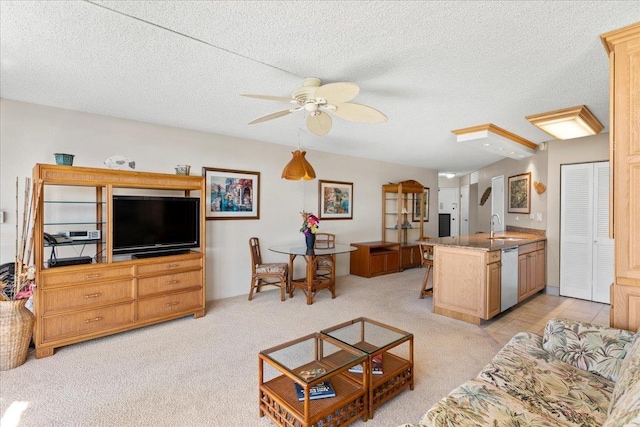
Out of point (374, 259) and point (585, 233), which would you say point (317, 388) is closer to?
point (374, 259)

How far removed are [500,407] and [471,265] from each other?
2422mm

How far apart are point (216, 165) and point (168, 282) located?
1.75 metres

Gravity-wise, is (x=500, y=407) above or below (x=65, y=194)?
below

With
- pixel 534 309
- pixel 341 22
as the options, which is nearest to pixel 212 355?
pixel 341 22

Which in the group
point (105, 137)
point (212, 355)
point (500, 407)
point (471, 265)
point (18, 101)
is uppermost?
point (18, 101)

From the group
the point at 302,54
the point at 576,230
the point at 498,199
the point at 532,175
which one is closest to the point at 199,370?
the point at 302,54

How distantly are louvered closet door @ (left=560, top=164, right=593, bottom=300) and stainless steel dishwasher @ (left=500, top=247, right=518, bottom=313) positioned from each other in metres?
1.43

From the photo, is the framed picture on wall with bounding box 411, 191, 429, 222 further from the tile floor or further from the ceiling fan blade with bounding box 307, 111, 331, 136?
the ceiling fan blade with bounding box 307, 111, 331, 136


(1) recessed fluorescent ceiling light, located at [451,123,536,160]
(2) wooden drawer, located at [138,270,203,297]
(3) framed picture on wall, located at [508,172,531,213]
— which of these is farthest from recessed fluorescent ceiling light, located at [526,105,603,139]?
(2) wooden drawer, located at [138,270,203,297]

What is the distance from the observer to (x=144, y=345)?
3057 millimetres

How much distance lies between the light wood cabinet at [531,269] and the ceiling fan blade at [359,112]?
2943mm

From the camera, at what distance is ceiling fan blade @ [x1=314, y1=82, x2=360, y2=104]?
2148 millimetres

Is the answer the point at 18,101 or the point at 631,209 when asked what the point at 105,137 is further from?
the point at 631,209

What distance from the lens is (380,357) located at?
7.84 feet
